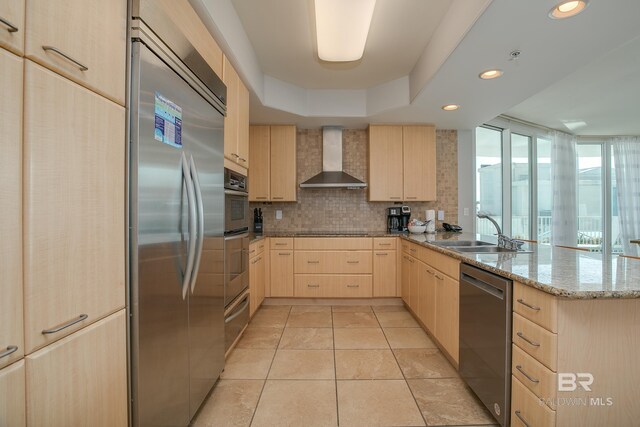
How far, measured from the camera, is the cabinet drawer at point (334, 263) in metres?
3.44

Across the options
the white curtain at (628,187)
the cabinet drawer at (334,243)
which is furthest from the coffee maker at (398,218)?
the white curtain at (628,187)

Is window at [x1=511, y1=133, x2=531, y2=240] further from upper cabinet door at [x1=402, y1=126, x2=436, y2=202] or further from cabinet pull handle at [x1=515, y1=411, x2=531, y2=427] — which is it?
cabinet pull handle at [x1=515, y1=411, x2=531, y2=427]

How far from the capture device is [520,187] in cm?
455

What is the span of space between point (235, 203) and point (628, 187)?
7033mm

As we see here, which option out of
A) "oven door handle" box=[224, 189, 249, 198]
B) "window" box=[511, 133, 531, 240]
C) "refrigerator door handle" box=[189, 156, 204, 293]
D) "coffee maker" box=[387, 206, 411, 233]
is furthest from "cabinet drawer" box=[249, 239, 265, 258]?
"window" box=[511, 133, 531, 240]

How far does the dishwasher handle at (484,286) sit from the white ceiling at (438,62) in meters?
1.52

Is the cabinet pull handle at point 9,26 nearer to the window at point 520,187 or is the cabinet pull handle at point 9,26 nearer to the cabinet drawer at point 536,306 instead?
the cabinet drawer at point 536,306

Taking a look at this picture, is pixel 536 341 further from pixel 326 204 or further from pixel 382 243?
pixel 326 204

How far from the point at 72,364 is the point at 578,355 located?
1734mm

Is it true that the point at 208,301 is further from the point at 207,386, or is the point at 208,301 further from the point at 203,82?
the point at 203,82

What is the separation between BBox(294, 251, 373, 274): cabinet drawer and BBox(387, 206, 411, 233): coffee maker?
72 centimetres

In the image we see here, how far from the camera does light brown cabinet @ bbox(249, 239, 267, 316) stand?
9.34 ft

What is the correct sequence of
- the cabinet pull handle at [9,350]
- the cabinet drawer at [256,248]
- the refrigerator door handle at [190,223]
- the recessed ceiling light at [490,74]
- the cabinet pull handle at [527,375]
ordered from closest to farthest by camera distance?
the cabinet pull handle at [9,350] < the cabinet pull handle at [527,375] < the refrigerator door handle at [190,223] < the recessed ceiling light at [490,74] < the cabinet drawer at [256,248]

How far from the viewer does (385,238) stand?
346cm
